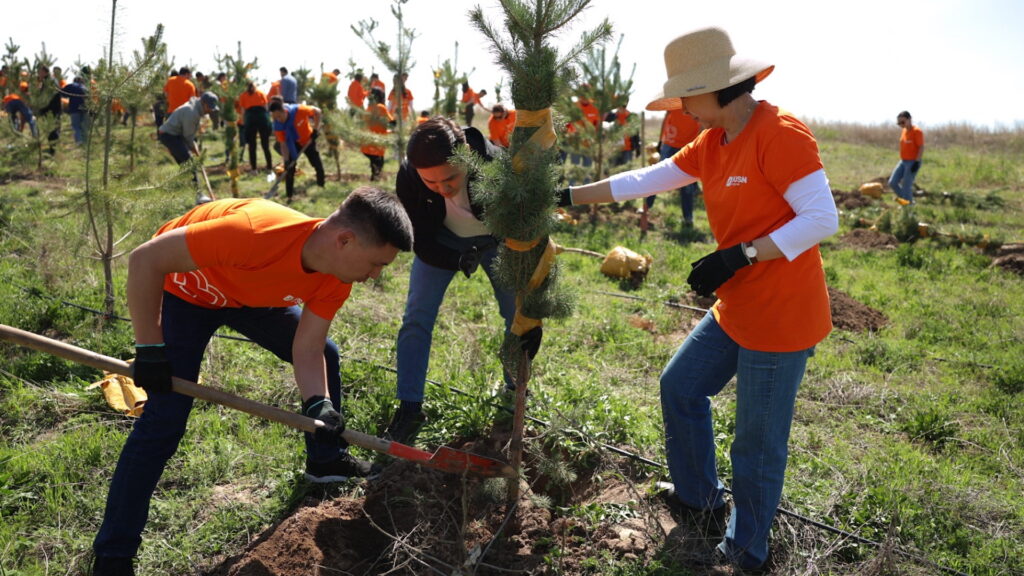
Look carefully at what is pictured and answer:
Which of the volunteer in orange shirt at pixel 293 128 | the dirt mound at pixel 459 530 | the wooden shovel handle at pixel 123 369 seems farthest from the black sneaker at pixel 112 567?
the volunteer in orange shirt at pixel 293 128

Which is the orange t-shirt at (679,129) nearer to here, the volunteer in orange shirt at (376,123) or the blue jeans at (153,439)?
the volunteer in orange shirt at (376,123)

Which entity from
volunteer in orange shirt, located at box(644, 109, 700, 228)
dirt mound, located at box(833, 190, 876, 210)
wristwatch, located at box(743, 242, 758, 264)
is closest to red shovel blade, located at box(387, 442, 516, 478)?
wristwatch, located at box(743, 242, 758, 264)

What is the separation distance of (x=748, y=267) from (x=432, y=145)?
4.81ft

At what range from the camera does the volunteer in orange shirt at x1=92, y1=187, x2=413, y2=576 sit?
2.41m

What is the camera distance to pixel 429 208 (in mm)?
3400

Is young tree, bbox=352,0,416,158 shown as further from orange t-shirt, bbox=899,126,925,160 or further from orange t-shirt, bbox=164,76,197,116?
orange t-shirt, bbox=899,126,925,160

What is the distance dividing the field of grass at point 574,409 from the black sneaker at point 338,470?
67 mm

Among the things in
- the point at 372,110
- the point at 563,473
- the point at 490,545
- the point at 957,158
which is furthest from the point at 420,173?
the point at 957,158

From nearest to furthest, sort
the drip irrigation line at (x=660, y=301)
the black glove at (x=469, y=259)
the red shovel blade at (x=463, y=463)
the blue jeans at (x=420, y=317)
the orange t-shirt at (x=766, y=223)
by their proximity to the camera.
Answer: the orange t-shirt at (x=766, y=223) < the red shovel blade at (x=463, y=463) < the black glove at (x=469, y=259) < the blue jeans at (x=420, y=317) < the drip irrigation line at (x=660, y=301)

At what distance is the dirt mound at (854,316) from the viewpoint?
5.89 m

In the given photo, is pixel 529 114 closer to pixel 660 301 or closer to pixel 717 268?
pixel 717 268

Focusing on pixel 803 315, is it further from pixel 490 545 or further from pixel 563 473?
pixel 490 545

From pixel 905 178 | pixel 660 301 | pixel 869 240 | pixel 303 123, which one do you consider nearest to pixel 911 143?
pixel 905 178

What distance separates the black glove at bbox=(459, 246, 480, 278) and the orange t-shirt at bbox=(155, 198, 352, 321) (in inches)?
29.9
